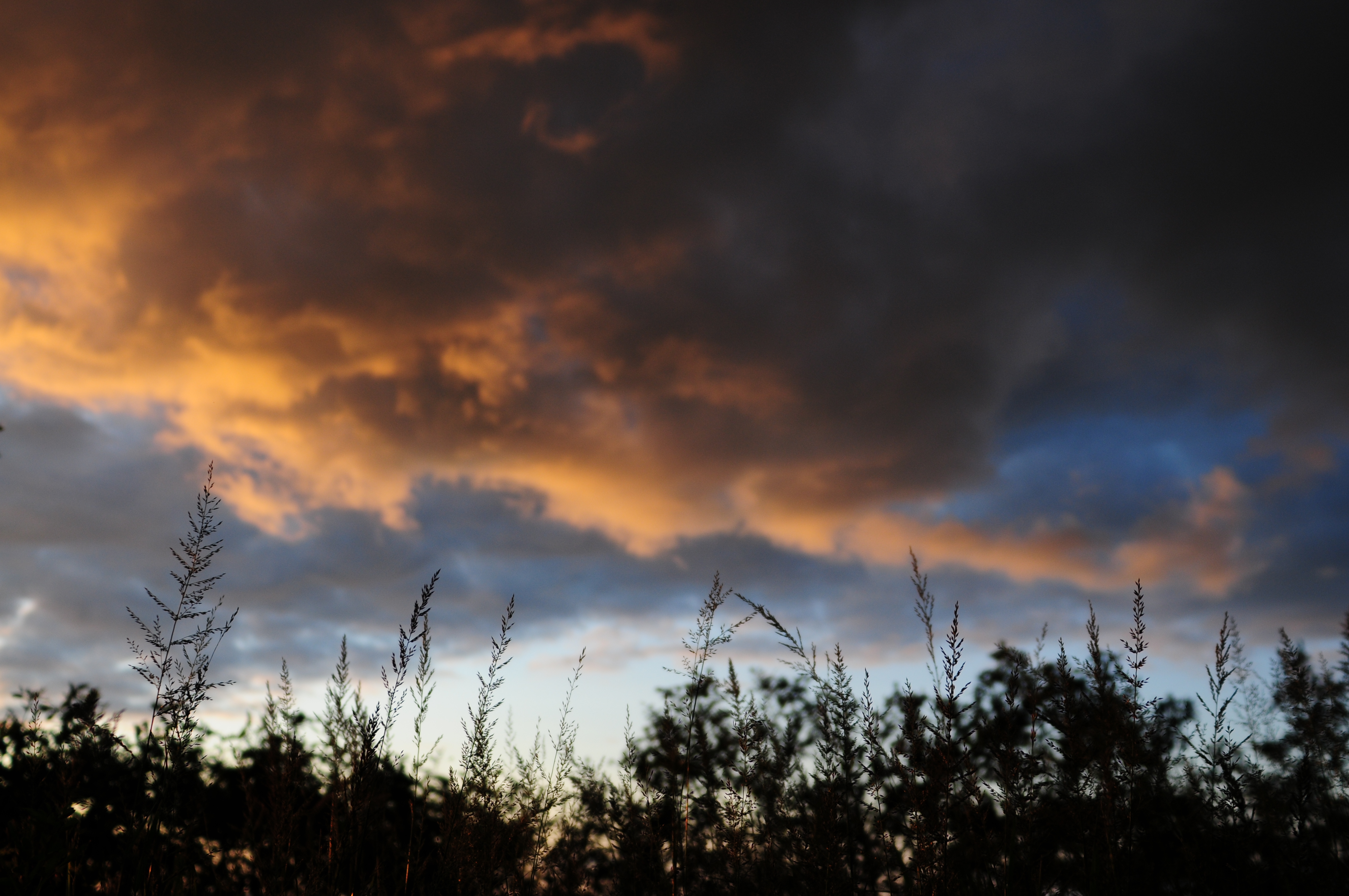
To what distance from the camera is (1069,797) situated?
14.3 feet

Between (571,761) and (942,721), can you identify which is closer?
(942,721)

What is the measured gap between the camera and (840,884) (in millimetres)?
3711

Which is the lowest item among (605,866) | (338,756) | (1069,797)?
(605,866)

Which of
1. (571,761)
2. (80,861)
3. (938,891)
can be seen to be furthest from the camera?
(571,761)

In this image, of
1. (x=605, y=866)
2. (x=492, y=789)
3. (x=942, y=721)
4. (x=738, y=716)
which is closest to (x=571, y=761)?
(x=605, y=866)

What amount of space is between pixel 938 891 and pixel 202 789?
4322mm

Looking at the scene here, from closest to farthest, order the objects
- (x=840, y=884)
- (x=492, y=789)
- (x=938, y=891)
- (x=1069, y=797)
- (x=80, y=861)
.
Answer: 1. (x=938, y=891)
2. (x=840, y=884)
3. (x=80, y=861)
4. (x=1069, y=797)
5. (x=492, y=789)

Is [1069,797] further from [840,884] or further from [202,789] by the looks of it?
[202,789]

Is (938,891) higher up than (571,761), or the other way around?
(571,761)

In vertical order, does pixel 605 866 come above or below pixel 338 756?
below

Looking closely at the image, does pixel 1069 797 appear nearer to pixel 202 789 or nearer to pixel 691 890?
pixel 691 890

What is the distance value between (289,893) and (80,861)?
1112 millimetres

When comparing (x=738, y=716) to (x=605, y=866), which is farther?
(x=605, y=866)

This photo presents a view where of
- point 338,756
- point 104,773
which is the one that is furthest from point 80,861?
point 104,773
